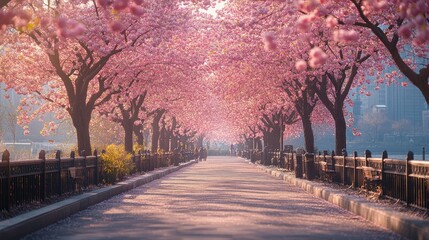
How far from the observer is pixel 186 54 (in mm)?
42469

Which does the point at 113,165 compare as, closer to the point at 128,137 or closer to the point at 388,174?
the point at 388,174

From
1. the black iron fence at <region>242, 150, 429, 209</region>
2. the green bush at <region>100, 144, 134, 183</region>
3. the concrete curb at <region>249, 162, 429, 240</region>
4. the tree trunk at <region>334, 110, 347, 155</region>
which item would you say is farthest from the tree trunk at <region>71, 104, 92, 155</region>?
the concrete curb at <region>249, 162, 429, 240</region>

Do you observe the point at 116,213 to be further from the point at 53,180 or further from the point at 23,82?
the point at 23,82

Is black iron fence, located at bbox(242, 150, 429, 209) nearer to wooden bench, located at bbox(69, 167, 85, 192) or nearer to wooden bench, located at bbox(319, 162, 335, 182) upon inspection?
wooden bench, located at bbox(319, 162, 335, 182)

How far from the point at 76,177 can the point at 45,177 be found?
3512 millimetres

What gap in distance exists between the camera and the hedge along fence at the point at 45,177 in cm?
1438

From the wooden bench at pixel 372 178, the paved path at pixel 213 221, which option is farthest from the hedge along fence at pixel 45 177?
the wooden bench at pixel 372 178

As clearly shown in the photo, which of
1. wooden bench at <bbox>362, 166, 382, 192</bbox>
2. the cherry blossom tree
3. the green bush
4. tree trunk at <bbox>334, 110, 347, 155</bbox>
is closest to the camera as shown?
wooden bench at <bbox>362, 166, 382, 192</bbox>

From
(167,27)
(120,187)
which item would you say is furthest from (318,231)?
(167,27)

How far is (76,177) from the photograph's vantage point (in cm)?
2119

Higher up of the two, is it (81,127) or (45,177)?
(81,127)

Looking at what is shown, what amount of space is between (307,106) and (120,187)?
19.0 m

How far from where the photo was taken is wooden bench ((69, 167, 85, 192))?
20.8m

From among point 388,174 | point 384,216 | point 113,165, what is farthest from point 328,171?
point 384,216
